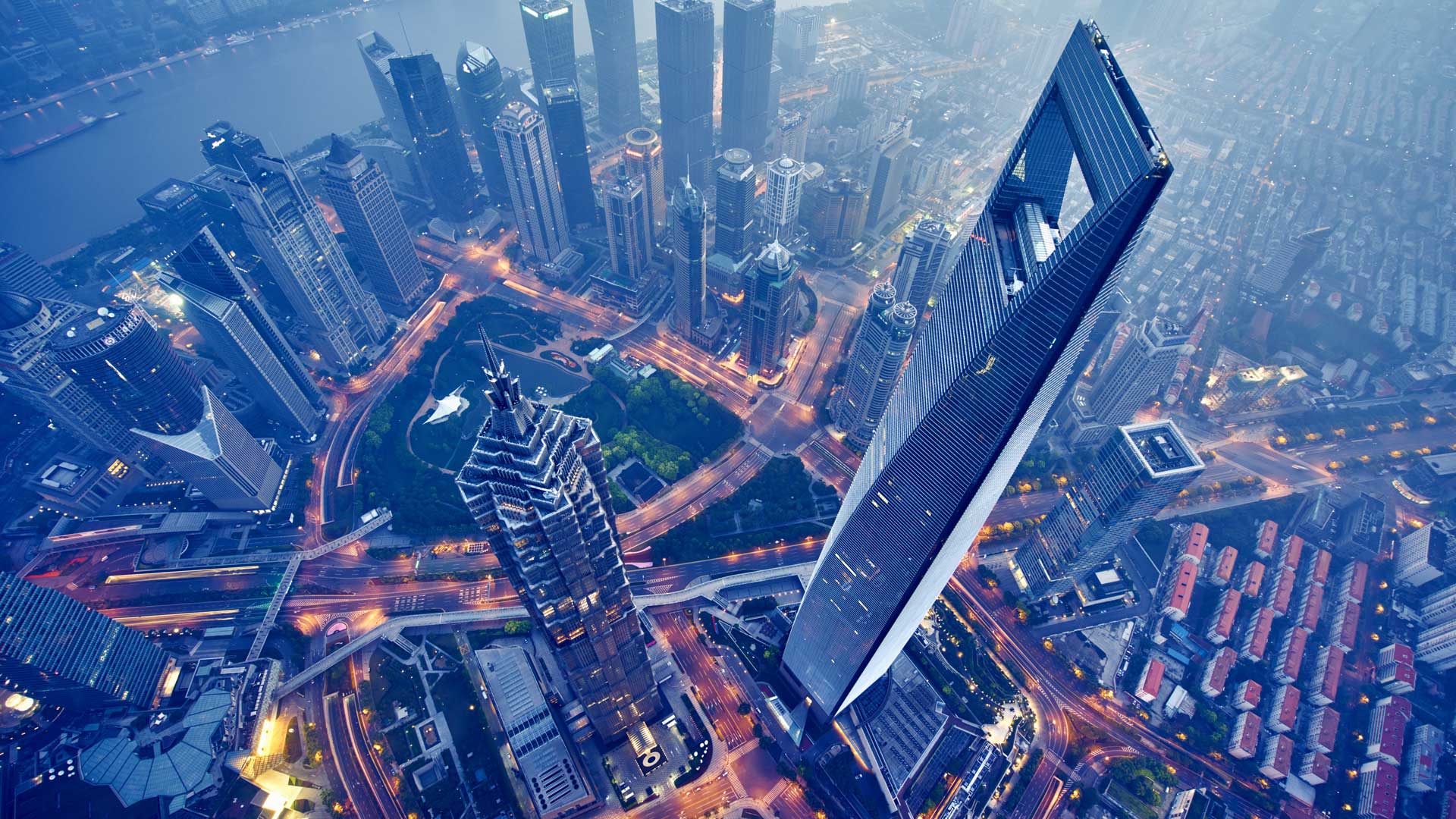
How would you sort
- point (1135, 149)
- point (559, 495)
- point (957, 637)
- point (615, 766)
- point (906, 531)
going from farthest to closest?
point (957, 637)
point (615, 766)
point (906, 531)
point (559, 495)
point (1135, 149)

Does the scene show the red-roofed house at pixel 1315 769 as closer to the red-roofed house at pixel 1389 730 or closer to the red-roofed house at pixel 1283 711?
the red-roofed house at pixel 1283 711

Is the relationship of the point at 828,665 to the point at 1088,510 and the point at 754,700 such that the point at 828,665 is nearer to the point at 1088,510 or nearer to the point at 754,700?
the point at 754,700

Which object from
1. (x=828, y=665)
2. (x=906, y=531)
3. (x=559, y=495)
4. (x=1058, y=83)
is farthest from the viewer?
(x=828, y=665)

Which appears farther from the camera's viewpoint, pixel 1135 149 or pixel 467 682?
pixel 467 682

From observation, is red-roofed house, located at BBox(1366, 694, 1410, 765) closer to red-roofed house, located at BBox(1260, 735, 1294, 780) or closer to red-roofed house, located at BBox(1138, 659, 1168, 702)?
red-roofed house, located at BBox(1260, 735, 1294, 780)

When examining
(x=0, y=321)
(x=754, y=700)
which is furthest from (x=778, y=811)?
(x=0, y=321)

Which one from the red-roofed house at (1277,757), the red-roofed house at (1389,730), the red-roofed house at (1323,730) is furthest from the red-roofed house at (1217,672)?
the red-roofed house at (1389,730)
